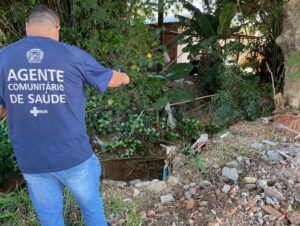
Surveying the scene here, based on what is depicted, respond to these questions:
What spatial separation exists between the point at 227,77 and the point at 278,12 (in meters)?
1.38

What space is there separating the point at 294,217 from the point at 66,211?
1.78 metres

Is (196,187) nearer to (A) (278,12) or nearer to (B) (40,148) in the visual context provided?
(B) (40,148)

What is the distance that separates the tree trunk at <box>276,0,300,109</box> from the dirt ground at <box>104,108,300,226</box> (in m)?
0.71

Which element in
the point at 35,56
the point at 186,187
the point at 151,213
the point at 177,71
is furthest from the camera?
the point at 177,71

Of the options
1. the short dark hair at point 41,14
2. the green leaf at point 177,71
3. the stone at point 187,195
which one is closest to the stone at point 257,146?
the stone at point 187,195

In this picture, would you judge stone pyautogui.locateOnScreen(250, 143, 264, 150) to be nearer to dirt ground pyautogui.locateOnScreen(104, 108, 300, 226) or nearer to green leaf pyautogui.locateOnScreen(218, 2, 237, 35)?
dirt ground pyautogui.locateOnScreen(104, 108, 300, 226)

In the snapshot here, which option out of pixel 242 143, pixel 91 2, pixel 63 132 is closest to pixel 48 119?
pixel 63 132

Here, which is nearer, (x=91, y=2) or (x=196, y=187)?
(x=196, y=187)

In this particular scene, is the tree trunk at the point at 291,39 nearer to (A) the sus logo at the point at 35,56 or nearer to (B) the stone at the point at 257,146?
(B) the stone at the point at 257,146

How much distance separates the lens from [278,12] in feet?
17.0

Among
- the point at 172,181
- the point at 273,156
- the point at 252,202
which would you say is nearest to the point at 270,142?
the point at 273,156

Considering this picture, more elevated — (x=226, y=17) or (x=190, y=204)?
(x=226, y=17)

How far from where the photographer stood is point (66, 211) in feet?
8.36

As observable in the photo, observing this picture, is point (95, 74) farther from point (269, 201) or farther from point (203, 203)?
point (269, 201)
